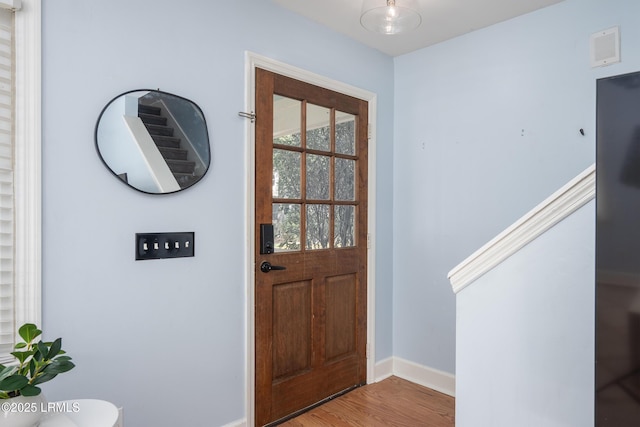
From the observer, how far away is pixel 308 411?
247 centimetres

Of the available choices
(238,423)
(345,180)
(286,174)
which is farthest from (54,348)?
(345,180)


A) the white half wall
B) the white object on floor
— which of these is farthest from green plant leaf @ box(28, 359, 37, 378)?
the white half wall

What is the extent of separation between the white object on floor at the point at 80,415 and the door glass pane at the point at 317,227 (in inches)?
54.8

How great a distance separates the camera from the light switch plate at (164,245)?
5.96 feet

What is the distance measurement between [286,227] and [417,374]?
147 cm

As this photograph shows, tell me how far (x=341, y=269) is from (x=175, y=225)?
1.18 m

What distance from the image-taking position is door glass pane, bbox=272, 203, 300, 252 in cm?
235

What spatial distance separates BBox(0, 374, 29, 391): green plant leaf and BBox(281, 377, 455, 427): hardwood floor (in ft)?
4.94

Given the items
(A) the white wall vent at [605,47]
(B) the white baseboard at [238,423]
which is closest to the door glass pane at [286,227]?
(B) the white baseboard at [238,423]

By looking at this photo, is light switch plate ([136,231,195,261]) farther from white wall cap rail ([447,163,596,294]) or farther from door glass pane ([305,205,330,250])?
white wall cap rail ([447,163,596,294])

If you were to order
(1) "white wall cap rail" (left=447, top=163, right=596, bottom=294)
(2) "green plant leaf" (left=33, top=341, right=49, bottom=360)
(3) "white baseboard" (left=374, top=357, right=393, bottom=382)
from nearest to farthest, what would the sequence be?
(2) "green plant leaf" (left=33, top=341, right=49, bottom=360) → (1) "white wall cap rail" (left=447, top=163, right=596, bottom=294) → (3) "white baseboard" (left=374, top=357, right=393, bottom=382)

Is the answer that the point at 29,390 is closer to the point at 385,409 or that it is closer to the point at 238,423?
the point at 238,423

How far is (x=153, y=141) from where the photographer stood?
72.0 inches

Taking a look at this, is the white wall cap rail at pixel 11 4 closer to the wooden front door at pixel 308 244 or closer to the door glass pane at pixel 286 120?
the wooden front door at pixel 308 244
